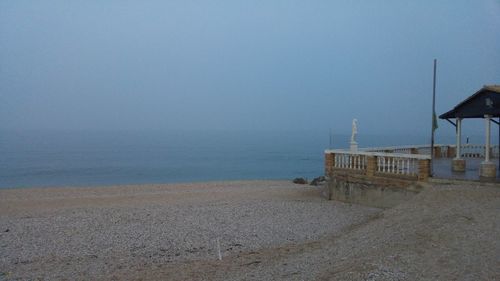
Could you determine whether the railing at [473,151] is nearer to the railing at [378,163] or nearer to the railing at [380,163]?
the railing at [380,163]

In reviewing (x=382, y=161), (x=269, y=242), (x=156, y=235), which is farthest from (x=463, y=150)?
(x=156, y=235)

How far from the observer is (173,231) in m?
14.4

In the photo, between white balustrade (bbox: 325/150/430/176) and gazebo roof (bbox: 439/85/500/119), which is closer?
gazebo roof (bbox: 439/85/500/119)

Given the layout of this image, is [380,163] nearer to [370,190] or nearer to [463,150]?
[370,190]

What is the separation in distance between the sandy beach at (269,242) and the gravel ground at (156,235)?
0.10 ft

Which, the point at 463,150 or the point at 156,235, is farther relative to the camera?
the point at 463,150

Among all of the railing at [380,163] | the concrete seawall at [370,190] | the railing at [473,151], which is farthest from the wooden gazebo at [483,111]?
the railing at [473,151]

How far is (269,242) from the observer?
1287cm

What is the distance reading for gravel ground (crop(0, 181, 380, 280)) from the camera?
10617 mm

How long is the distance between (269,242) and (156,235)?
3.45m

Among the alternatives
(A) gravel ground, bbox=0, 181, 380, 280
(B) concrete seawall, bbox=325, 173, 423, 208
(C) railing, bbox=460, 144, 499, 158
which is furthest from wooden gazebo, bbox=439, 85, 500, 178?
(C) railing, bbox=460, 144, 499, 158

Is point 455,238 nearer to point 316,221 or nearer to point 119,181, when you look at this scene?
point 316,221

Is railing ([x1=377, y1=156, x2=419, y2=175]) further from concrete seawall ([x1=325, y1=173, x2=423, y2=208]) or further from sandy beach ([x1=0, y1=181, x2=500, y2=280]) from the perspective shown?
sandy beach ([x1=0, y1=181, x2=500, y2=280])

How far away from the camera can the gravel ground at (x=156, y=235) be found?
418 inches
